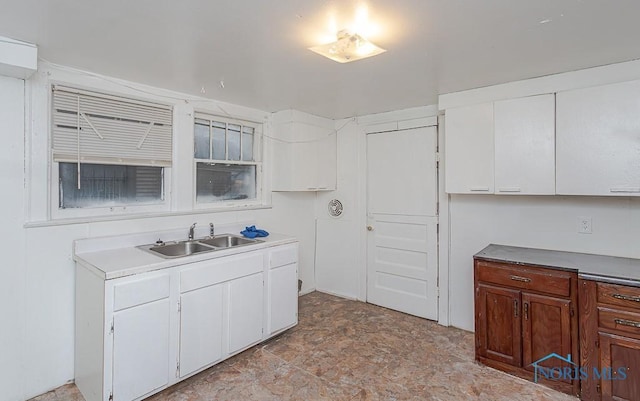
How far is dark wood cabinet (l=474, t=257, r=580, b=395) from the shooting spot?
225 centimetres

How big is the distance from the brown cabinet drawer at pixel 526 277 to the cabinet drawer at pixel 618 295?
18 cm

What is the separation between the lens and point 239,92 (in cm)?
308

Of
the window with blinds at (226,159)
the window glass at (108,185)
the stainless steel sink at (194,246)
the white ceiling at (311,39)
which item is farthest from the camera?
the window with blinds at (226,159)

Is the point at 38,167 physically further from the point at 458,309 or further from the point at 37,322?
the point at 458,309

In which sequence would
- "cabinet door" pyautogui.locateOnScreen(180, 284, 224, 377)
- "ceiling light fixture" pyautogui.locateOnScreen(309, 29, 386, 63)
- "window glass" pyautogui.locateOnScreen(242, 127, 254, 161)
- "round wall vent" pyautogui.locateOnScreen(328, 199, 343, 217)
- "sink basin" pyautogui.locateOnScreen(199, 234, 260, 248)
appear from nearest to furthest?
"ceiling light fixture" pyautogui.locateOnScreen(309, 29, 386, 63) → "cabinet door" pyautogui.locateOnScreen(180, 284, 224, 377) → "sink basin" pyautogui.locateOnScreen(199, 234, 260, 248) → "window glass" pyautogui.locateOnScreen(242, 127, 254, 161) → "round wall vent" pyautogui.locateOnScreen(328, 199, 343, 217)

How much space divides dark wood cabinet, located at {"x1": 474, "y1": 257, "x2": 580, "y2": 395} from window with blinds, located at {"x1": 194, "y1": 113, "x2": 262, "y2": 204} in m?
2.50

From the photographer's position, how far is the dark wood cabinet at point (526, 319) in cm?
225

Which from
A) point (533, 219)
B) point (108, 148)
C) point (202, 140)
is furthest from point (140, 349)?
point (533, 219)

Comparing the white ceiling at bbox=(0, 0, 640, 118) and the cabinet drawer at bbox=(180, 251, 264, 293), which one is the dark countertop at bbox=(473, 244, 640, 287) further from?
the cabinet drawer at bbox=(180, 251, 264, 293)

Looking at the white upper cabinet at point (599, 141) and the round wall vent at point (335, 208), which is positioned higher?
the white upper cabinet at point (599, 141)

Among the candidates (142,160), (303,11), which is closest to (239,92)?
(142,160)

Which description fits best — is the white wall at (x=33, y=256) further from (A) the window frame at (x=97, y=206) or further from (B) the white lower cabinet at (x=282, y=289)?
(B) the white lower cabinet at (x=282, y=289)

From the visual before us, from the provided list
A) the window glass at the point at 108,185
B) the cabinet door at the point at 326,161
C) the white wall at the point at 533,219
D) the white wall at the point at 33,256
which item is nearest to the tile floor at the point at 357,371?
the white wall at the point at 33,256

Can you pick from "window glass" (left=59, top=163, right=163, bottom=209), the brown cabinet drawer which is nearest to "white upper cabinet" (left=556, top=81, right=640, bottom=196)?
the brown cabinet drawer
